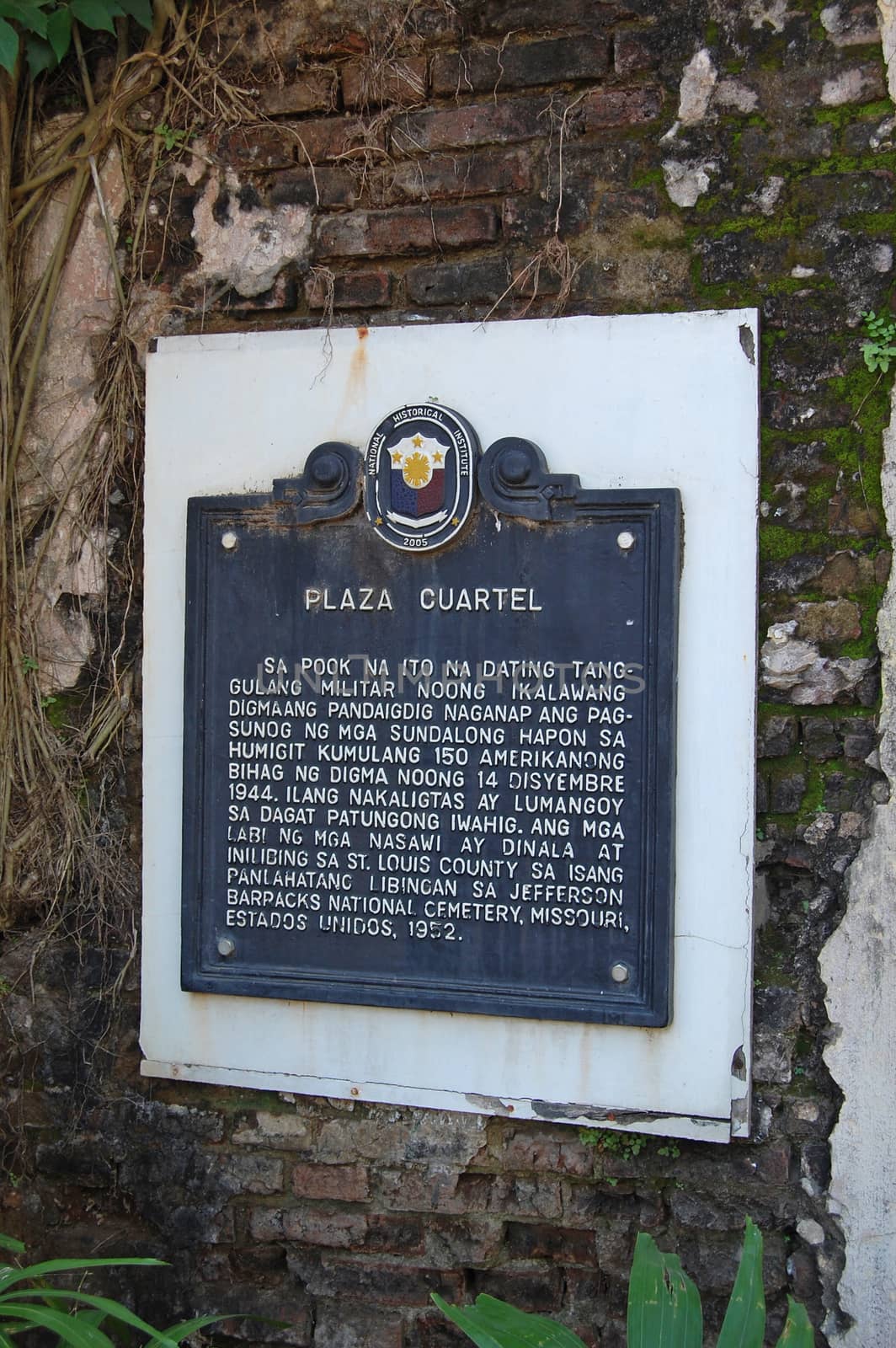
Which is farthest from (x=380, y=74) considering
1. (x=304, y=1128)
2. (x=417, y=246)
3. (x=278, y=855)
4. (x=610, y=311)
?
(x=304, y=1128)

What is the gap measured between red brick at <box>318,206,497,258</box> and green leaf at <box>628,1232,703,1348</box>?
1.90 meters

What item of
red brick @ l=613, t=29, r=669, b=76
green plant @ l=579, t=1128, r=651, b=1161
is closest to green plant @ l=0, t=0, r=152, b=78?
red brick @ l=613, t=29, r=669, b=76

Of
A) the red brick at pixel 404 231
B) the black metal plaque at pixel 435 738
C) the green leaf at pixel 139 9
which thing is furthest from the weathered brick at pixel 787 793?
the green leaf at pixel 139 9

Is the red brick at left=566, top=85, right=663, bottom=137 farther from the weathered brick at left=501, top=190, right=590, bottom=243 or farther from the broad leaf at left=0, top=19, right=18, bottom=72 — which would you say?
the broad leaf at left=0, top=19, right=18, bottom=72

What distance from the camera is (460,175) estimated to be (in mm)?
2441

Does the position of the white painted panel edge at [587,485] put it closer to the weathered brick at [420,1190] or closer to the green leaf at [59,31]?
the weathered brick at [420,1190]

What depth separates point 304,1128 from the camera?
8.13 feet

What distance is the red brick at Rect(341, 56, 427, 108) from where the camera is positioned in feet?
8.09

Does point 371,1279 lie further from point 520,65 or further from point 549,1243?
point 520,65

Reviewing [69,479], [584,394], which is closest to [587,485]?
[584,394]

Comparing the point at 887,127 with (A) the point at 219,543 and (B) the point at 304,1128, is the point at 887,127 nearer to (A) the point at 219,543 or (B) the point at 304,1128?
(A) the point at 219,543

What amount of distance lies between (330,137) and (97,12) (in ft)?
1.83

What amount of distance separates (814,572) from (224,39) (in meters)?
1.69

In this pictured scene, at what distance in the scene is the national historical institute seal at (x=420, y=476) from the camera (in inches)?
91.1
